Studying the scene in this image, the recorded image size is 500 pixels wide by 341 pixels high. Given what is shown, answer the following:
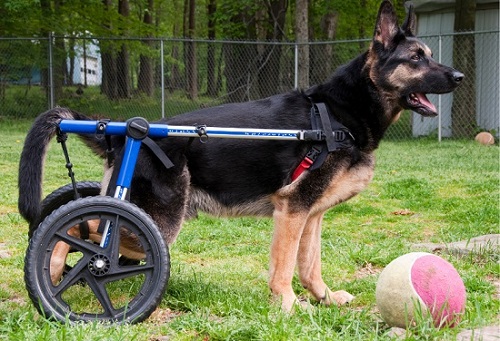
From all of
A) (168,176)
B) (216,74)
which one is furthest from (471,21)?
(168,176)

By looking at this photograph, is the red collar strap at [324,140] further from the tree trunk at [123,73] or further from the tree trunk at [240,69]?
the tree trunk at [123,73]

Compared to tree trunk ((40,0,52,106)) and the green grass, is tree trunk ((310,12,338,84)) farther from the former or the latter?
the green grass

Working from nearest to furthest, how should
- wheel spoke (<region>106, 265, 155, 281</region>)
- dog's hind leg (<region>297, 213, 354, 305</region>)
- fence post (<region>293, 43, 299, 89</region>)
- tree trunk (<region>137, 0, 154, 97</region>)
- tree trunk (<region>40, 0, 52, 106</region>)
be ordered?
wheel spoke (<region>106, 265, 155, 281</region>) → dog's hind leg (<region>297, 213, 354, 305</region>) → fence post (<region>293, 43, 299, 89</region>) → tree trunk (<region>40, 0, 52, 106</region>) → tree trunk (<region>137, 0, 154, 97</region>)

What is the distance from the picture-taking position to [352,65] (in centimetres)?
511

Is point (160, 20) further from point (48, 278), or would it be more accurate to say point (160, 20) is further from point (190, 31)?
point (48, 278)

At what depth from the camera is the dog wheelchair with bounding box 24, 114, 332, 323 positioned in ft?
13.0

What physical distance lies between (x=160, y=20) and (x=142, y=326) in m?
45.3

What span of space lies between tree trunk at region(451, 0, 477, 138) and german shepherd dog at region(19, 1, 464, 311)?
46.0ft

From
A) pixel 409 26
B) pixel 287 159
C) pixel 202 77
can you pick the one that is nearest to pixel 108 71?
pixel 202 77

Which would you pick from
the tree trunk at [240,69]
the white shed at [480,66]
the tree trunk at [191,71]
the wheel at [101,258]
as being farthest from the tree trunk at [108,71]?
the wheel at [101,258]

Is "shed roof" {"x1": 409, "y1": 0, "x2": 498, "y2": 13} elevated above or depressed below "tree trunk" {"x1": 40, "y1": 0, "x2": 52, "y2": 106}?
above

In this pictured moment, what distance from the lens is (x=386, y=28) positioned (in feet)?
16.3

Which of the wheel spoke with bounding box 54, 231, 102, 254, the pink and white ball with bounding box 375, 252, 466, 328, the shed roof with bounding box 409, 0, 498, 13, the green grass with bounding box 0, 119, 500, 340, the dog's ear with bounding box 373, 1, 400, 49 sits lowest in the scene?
the green grass with bounding box 0, 119, 500, 340

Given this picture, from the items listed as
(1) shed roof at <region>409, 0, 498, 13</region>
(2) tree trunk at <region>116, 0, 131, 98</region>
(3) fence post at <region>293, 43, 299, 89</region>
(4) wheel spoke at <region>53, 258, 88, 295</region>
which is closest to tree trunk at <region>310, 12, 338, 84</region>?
(3) fence post at <region>293, 43, 299, 89</region>
